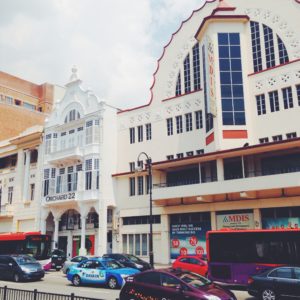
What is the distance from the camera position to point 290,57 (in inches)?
1208

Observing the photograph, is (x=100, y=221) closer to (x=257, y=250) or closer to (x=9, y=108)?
(x=257, y=250)

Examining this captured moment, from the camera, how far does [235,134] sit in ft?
100

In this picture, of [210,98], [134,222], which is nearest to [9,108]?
[134,222]

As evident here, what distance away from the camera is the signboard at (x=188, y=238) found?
31.0 m

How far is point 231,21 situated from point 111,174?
17.7 meters

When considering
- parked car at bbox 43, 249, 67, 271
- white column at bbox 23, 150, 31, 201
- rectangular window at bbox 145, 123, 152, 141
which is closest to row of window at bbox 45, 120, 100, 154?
white column at bbox 23, 150, 31, 201

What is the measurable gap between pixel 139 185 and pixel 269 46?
652 inches

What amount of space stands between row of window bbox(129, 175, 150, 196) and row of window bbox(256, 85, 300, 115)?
38.1 ft

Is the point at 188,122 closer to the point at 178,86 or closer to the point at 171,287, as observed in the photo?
the point at 178,86

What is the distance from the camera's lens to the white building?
37.1 m

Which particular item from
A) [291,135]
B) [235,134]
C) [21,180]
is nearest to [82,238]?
[21,180]

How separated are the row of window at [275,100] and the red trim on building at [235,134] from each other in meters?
2.14

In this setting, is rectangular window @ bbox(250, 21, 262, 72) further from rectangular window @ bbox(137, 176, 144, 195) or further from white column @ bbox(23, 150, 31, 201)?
white column @ bbox(23, 150, 31, 201)

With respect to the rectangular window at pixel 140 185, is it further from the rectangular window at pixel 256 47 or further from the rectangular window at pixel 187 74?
the rectangular window at pixel 256 47
